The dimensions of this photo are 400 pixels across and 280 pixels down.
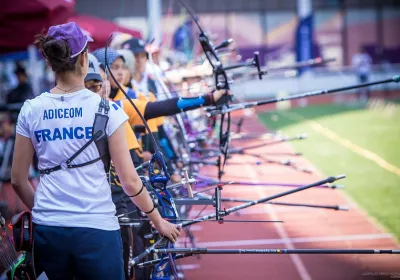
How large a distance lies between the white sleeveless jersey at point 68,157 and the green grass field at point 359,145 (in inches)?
211

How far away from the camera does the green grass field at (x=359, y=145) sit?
31.2 ft

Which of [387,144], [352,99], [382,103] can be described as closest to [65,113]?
[387,144]

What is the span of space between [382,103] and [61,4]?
21.9 meters

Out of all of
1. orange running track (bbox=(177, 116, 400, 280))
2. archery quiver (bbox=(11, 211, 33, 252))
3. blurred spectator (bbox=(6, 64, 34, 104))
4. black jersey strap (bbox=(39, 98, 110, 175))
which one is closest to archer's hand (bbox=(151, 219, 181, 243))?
black jersey strap (bbox=(39, 98, 110, 175))

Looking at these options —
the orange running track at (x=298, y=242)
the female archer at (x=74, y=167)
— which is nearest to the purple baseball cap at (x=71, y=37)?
the female archer at (x=74, y=167)

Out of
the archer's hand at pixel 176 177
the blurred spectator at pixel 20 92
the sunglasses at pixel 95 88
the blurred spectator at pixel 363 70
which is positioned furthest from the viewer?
the blurred spectator at pixel 363 70

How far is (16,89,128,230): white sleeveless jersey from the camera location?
308cm

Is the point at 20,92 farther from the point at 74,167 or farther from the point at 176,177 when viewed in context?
the point at 74,167

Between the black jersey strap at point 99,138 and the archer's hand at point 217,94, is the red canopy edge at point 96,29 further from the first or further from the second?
the black jersey strap at point 99,138

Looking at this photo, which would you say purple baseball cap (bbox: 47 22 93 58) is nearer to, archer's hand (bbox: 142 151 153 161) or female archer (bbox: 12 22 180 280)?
female archer (bbox: 12 22 180 280)

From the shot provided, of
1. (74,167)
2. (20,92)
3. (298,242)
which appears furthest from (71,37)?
(20,92)

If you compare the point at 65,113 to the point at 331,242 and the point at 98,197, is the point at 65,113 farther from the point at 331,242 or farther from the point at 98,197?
the point at 331,242

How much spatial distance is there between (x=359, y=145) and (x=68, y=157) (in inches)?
513

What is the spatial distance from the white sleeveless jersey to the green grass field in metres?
5.35
